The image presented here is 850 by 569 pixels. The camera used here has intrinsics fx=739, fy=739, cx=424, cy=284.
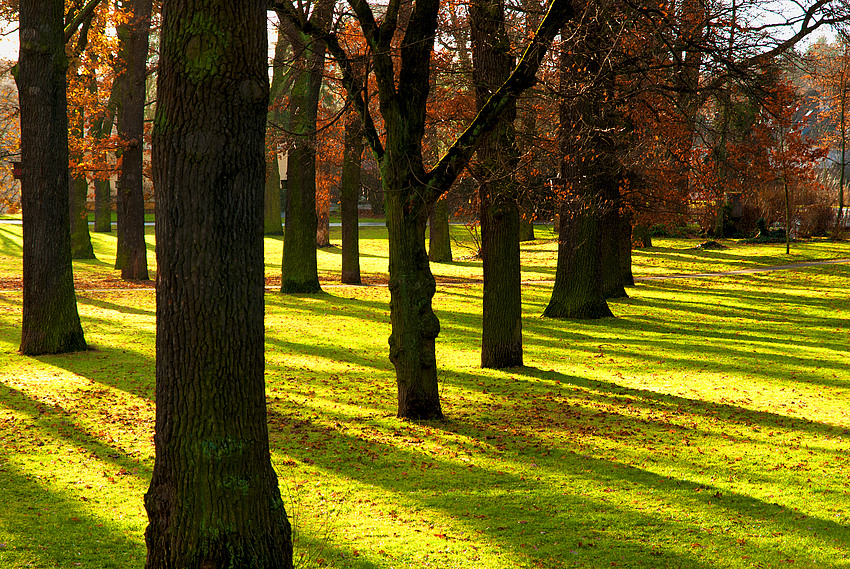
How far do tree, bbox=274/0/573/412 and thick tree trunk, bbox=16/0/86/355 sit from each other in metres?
5.19

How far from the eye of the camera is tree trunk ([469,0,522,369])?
10.6 m

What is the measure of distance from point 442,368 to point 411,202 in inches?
163

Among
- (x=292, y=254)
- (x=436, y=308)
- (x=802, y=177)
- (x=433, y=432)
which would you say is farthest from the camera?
(x=802, y=177)

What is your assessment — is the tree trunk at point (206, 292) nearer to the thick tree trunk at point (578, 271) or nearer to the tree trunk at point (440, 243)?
the thick tree trunk at point (578, 271)

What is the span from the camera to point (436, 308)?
60.7 feet

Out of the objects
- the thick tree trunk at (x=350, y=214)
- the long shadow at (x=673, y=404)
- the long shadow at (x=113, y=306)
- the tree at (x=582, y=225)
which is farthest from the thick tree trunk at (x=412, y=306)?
the thick tree trunk at (x=350, y=214)

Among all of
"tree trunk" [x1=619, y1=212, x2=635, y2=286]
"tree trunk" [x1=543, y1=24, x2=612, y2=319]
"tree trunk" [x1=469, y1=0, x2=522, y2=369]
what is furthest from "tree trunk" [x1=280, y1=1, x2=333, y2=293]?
"tree trunk" [x1=469, y1=0, x2=522, y2=369]

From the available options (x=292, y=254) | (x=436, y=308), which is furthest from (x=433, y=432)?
(x=292, y=254)

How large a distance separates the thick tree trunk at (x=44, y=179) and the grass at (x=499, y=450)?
0.75 metres

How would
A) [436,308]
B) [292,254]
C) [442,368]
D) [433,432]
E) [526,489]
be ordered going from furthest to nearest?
[292,254] < [436,308] < [442,368] < [433,432] < [526,489]

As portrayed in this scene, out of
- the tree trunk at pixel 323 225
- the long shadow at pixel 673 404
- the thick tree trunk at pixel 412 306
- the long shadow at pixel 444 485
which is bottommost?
the long shadow at pixel 444 485

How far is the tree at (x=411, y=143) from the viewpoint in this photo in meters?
8.02

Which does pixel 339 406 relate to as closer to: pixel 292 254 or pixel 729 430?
pixel 729 430

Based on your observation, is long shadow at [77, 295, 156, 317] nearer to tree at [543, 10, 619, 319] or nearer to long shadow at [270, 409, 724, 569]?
tree at [543, 10, 619, 319]
